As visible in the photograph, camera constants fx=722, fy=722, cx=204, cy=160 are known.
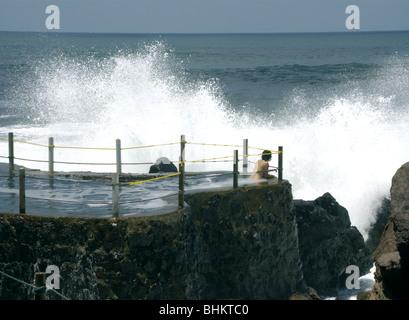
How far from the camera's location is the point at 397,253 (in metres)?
10.3

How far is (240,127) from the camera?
102ft

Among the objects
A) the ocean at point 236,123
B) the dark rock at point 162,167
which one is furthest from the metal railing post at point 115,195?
the dark rock at point 162,167

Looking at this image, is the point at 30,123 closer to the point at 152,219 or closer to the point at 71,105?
the point at 71,105

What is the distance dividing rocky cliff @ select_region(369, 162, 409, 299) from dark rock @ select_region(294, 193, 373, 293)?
5621 mm

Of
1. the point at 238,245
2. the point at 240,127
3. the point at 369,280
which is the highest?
the point at 240,127

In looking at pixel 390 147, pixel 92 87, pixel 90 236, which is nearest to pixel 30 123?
pixel 92 87

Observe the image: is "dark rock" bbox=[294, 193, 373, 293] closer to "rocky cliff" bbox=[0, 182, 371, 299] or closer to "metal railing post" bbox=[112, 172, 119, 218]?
"rocky cliff" bbox=[0, 182, 371, 299]

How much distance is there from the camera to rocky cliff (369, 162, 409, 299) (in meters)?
9.97

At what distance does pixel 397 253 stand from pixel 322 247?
20.8ft

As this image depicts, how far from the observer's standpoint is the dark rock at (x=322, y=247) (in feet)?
54.1

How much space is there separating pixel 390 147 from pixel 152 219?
61.4ft

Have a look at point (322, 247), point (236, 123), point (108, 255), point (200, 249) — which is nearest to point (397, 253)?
point (200, 249)

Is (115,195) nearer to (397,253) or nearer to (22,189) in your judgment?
(22,189)

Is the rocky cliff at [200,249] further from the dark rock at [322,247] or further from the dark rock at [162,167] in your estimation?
the dark rock at [162,167]
